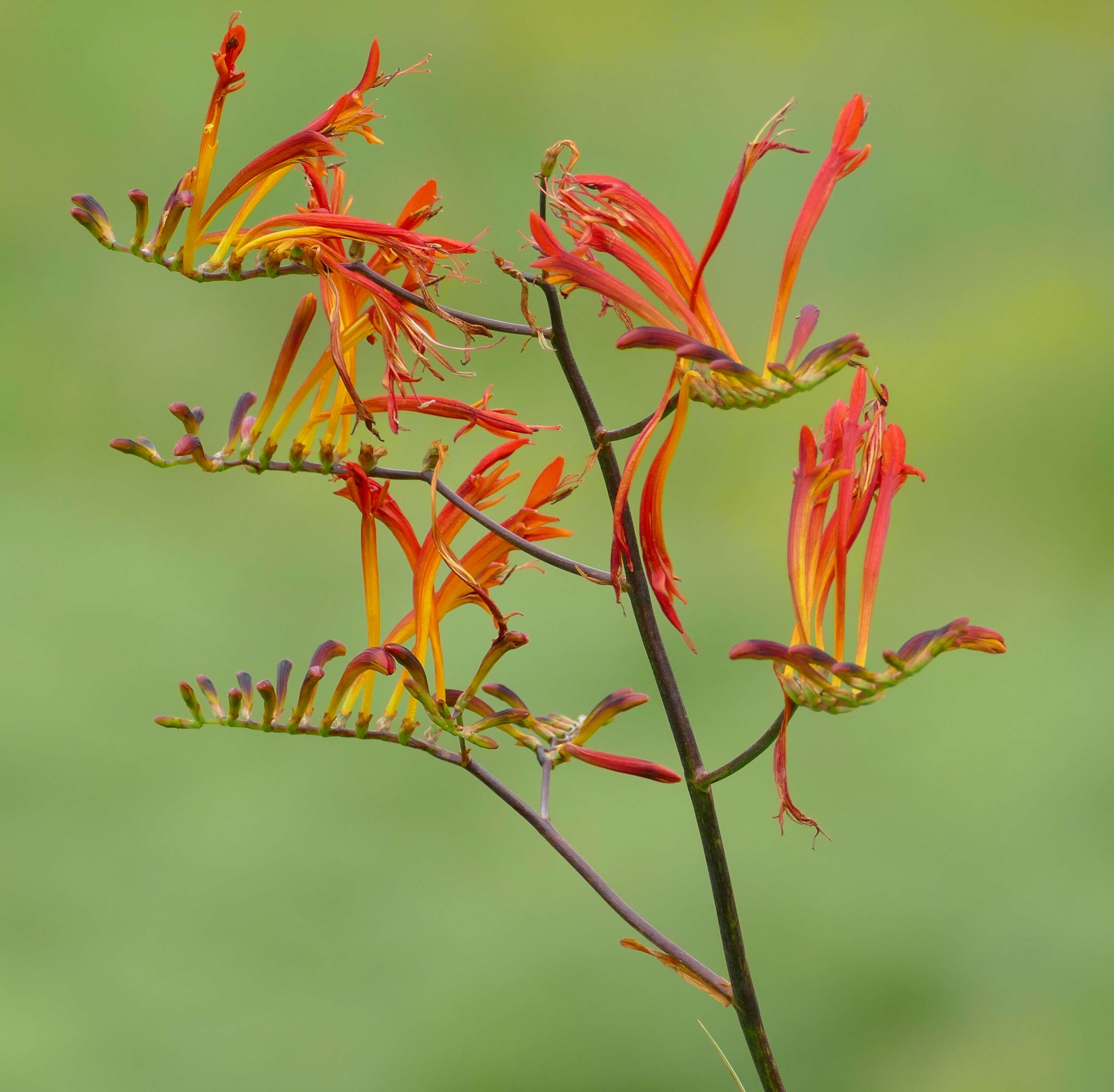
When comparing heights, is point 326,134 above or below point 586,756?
above

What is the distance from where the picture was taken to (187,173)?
0.50 metres

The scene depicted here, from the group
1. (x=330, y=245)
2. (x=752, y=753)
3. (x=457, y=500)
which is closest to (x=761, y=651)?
(x=752, y=753)

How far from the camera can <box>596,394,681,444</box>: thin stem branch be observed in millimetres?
494

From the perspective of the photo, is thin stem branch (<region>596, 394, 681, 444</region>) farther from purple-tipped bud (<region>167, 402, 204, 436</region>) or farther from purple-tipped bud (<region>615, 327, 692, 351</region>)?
purple-tipped bud (<region>167, 402, 204, 436</region>)

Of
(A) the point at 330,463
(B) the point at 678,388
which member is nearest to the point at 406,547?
(A) the point at 330,463

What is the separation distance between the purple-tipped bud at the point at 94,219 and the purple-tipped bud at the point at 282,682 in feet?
0.65

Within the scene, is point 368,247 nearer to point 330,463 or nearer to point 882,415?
point 330,463

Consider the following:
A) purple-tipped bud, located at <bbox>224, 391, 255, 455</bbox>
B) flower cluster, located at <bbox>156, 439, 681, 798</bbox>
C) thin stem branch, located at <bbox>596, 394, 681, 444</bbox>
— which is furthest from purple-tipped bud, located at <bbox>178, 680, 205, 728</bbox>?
thin stem branch, located at <bbox>596, 394, 681, 444</bbox>

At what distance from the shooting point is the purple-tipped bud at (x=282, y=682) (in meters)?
0.55

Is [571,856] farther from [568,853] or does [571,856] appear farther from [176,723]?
[176,723]

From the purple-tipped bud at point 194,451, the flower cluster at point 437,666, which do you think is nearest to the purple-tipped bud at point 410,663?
the flower cluster at point 437,666

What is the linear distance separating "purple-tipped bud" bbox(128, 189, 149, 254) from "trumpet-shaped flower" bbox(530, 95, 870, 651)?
16 cm

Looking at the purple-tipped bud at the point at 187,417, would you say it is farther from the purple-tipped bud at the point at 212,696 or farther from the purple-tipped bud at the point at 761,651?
the purple-tipped bud at the point at 761,651

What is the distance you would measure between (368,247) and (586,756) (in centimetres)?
32
